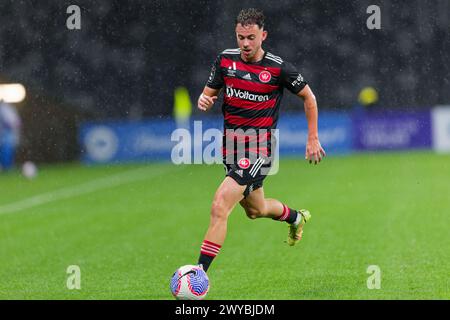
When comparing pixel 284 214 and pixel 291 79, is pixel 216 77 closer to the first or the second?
pixel 291 79

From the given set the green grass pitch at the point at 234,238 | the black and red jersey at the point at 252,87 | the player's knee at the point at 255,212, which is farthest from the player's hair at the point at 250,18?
the green grass pitch at the point at 234,238

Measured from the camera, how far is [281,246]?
29.4 ft

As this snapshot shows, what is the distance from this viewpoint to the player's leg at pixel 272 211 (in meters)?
7.11

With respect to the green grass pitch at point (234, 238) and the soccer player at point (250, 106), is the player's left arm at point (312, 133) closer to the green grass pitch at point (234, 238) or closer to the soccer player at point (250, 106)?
the soccer player at point (250, 106)

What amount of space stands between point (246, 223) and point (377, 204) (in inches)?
89.3

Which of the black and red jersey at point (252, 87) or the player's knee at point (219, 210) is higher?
the black and red jersey at point (252, 87)

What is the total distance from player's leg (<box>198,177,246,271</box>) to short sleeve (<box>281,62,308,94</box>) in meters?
0.85

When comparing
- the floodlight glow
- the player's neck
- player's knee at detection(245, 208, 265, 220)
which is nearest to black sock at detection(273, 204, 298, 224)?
player's knee at detection(245, 208, 265, 220)

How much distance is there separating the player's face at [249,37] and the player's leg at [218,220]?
3.20ft

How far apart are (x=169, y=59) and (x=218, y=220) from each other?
1988cm

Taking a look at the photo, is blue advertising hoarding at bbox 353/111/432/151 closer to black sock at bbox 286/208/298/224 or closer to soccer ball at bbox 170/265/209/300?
black sock at bbox 286/208/298/224

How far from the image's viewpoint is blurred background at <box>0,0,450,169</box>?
79.9 ft

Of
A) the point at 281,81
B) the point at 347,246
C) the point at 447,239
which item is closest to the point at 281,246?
the point at 347,246

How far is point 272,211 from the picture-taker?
7.45 metres
